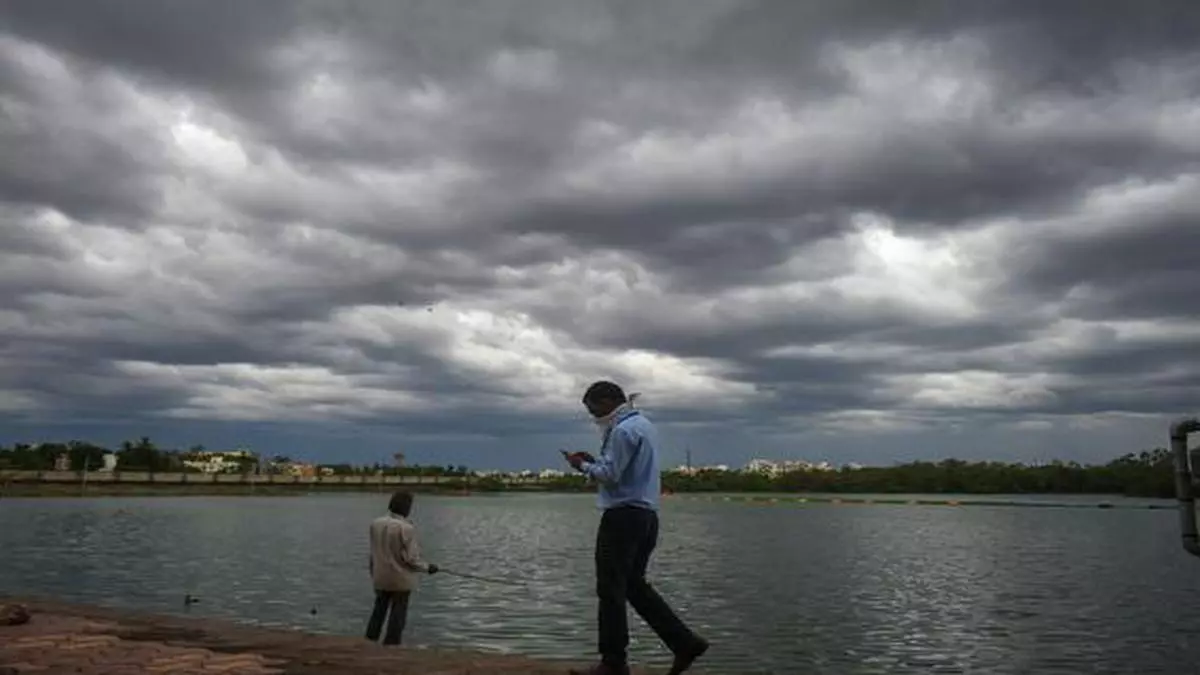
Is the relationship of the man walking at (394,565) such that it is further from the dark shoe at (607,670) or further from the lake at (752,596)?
the lake at (752,596)

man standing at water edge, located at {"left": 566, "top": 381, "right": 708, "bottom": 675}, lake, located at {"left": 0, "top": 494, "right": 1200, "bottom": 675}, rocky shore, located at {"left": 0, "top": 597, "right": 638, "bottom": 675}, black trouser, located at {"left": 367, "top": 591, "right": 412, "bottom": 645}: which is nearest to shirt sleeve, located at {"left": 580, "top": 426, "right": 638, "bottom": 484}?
man standing at water edge, located at {"left": 566, "top": 381, "right": 708, "bottom": 675}

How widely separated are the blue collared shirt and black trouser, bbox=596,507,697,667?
0.32 ft

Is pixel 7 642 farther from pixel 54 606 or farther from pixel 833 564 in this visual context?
pixel 833 564

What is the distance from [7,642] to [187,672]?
2953 millimetres

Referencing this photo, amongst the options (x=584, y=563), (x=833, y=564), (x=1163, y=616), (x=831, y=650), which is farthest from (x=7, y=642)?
(x=833, y=564)

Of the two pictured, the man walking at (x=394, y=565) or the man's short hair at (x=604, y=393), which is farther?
the man walking at (x=394, y=565)

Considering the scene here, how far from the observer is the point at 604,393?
8922mm

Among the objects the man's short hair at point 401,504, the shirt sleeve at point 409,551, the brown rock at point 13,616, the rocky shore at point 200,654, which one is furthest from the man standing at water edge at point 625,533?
the brown rock at point 13,616

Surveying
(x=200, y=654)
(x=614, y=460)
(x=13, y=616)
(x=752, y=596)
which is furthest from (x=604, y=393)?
(x=752, y=596)

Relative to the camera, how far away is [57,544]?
5081cm

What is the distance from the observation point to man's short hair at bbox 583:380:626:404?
29.3 feet

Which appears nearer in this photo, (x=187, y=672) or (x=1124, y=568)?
(x=187, y=672)

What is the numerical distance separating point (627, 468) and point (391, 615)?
612 cm

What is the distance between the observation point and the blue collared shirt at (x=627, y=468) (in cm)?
838
